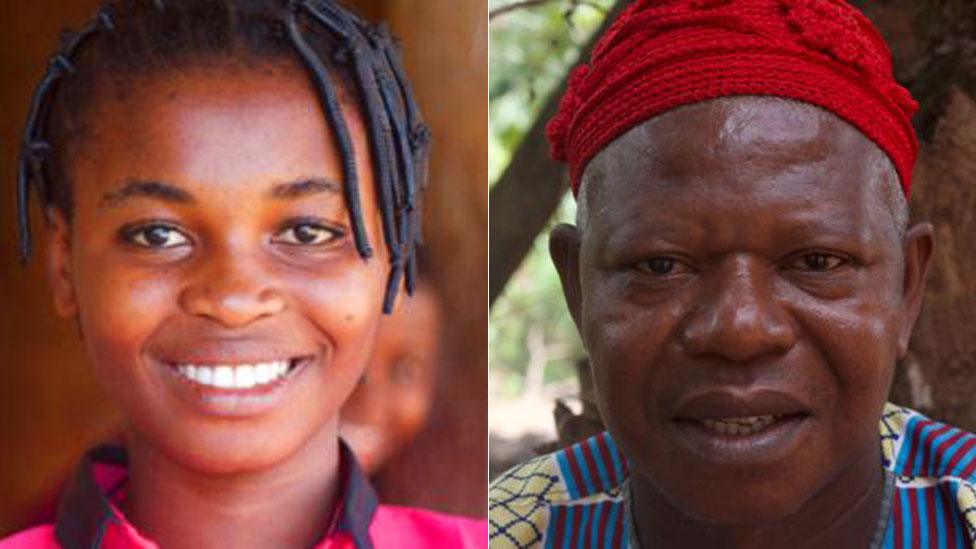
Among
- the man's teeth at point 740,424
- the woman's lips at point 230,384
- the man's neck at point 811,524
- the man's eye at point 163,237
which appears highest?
the man's eye at point 163,237

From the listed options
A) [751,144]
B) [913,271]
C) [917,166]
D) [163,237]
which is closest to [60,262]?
[163,237]

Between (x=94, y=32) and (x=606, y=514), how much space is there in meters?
1.14

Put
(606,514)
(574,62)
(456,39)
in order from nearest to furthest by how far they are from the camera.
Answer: (456,39)
(606,514)
(574,62)

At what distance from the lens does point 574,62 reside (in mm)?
2889

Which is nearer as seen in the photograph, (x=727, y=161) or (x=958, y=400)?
(x=727, y=161)

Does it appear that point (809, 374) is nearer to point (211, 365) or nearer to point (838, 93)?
point (838, 93)

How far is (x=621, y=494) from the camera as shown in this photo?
8.02ft

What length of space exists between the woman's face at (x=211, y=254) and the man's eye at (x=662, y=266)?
429 millimetres

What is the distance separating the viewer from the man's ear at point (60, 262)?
1.84 metres

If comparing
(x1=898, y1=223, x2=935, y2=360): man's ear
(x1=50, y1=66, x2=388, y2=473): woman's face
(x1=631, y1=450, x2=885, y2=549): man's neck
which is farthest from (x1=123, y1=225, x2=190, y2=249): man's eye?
(x1=898, y1=223, x2=935, y2=360): man's ear

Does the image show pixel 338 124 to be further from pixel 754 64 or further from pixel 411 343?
pixel 754 64

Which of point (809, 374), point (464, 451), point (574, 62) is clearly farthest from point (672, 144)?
point (574, 62)

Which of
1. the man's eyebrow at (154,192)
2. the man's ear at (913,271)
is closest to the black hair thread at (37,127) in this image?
the man's eyebrow at (154,192)

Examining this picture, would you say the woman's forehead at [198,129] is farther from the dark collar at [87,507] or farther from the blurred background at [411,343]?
the dark collar at [87,507]
